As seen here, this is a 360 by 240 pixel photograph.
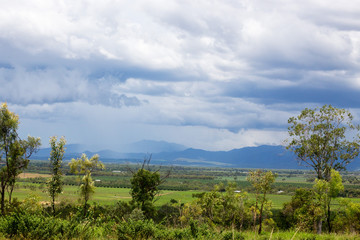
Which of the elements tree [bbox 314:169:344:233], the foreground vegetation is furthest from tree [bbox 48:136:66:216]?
tree [bbox 314:169:344:233]

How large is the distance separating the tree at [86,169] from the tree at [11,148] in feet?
16.5

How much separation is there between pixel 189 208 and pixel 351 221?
20.1 metres

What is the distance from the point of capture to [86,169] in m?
39.2

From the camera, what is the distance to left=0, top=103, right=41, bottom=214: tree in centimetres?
3803

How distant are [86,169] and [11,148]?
27.5 ft

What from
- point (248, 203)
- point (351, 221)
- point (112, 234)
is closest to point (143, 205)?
point (248, 203)

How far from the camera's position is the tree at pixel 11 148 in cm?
3803

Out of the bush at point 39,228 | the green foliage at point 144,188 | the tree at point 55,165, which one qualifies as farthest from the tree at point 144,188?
the bush at point 39,228

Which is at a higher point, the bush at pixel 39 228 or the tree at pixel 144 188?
the bush at pixel 39 228

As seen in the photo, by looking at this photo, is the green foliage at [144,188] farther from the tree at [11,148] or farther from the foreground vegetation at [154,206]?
the tree at [11,148]

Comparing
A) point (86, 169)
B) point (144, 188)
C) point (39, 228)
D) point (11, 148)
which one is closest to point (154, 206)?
point (144, 188)

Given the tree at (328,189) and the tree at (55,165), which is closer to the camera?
the tree at (55,165)

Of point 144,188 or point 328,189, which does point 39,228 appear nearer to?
point 144,188

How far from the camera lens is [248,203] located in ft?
179
